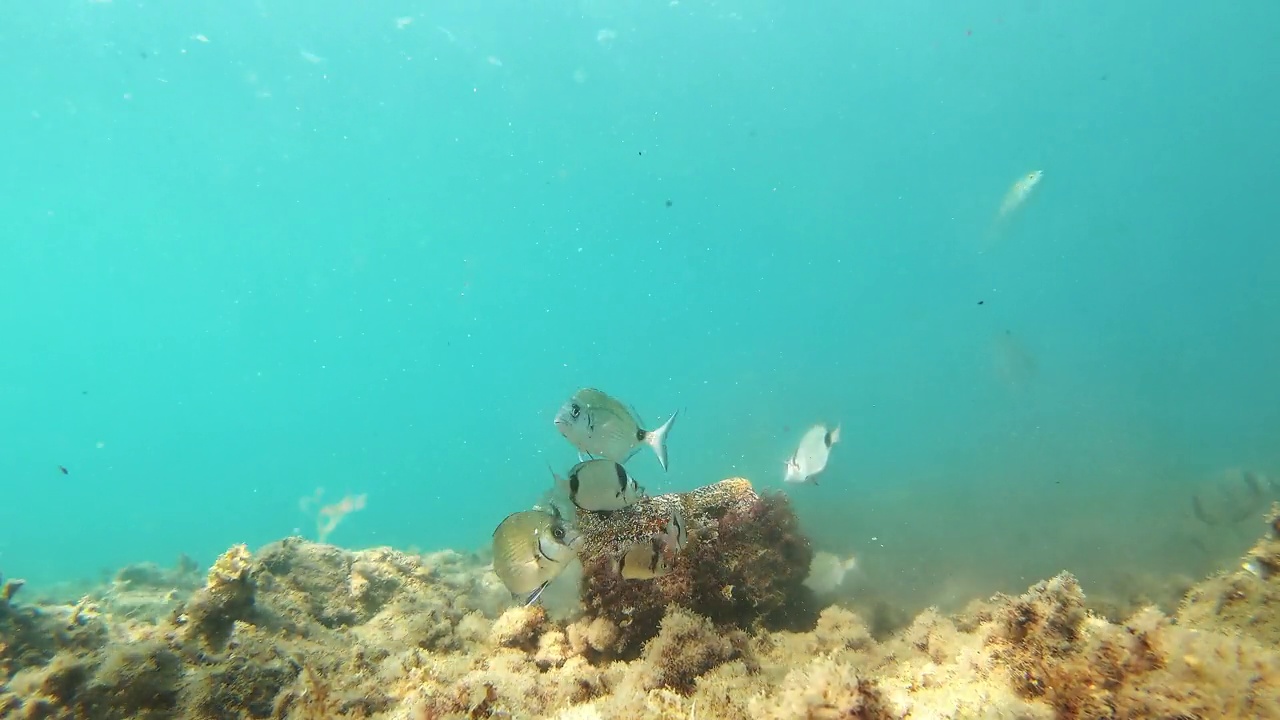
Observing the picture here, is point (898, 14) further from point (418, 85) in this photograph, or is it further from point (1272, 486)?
point (1272, 486)

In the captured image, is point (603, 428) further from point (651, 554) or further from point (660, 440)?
point (651, 554)

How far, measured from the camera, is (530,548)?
3.42m

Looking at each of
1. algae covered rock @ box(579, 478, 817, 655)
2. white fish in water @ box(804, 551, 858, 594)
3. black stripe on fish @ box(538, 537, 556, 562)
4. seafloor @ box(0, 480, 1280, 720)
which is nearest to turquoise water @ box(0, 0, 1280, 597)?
white fish in water @ box(804, 551, 858, 594)

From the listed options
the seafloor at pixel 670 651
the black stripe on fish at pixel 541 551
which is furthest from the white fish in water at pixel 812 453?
the black stripe on fish at pixel 541 551

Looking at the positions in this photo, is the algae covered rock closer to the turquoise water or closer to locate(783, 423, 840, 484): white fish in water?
locate(783, 423, 840, 484): white fish in water

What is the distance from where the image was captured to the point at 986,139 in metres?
74.2

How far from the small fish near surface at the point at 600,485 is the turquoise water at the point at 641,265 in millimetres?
5102

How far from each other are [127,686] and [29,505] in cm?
15248

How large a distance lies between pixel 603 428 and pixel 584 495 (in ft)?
1.61

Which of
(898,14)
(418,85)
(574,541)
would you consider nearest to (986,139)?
(898,14)

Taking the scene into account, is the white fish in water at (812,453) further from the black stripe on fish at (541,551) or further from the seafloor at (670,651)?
the black stripe on fish at (541,551)

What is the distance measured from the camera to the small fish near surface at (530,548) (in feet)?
10.9

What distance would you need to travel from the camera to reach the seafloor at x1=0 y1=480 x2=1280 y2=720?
2.32 meters

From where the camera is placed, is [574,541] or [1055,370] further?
[1055,370]
